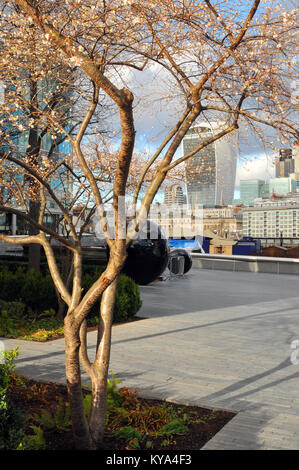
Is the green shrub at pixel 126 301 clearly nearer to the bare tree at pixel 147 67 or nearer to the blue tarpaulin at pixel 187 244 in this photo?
the bare tree at pixel 147 67

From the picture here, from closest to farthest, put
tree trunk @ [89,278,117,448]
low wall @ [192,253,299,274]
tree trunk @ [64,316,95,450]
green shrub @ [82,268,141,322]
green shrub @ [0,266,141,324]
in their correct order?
tree trunk @ [64,316,95,450]
tree trunk @ [89,278,117,448]
green shrub @ [0,266,141,324]
green shrub @ [82,268,141,322]
low wall @ [192,253,299,274]

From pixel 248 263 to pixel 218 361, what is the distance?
17.0 meters

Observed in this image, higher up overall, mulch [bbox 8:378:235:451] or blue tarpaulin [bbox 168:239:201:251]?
blue tarpaulin [bbox 168:239:201:251]

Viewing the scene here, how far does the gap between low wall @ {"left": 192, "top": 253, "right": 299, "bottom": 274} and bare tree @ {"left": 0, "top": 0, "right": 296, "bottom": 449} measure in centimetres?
1816

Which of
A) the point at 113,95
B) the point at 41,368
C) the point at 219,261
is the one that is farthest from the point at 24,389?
the point at 219,261

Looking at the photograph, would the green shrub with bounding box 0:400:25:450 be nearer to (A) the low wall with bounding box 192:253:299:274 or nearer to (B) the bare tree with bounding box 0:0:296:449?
(B) the bare tree with bounding box 0:0:296:449

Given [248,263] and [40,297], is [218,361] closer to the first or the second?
[40,297]

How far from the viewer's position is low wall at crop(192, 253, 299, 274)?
73.7 ft

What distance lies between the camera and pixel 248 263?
2348 centimetres

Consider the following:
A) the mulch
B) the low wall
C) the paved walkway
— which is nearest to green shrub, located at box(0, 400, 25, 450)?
the mulch

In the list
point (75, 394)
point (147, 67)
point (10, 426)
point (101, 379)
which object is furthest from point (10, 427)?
point (147, 67)

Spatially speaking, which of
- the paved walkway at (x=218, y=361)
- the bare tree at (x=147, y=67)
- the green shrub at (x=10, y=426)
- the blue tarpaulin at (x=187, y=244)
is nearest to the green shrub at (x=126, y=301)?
the paved walkway at (x=218, y=361)
